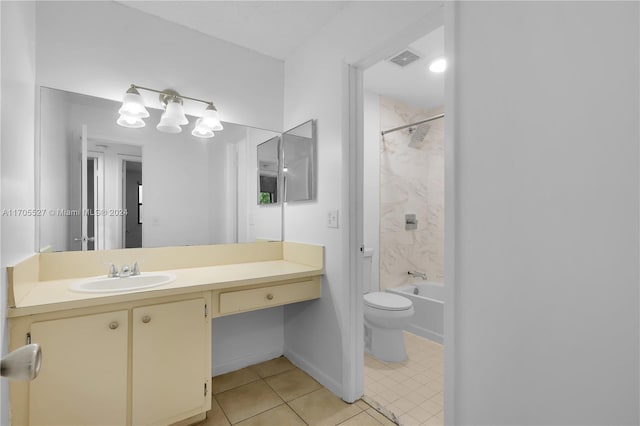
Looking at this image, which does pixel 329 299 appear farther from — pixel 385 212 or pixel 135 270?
pixel 385 212

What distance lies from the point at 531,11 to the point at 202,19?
179cm

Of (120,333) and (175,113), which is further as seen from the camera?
(175,113)

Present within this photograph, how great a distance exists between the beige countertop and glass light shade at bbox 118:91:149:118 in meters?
0.94

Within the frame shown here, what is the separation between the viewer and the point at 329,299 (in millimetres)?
1926

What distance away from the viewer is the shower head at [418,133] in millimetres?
3078

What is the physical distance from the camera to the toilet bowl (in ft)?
7.31

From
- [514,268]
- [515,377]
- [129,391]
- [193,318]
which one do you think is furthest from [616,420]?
[129,391]

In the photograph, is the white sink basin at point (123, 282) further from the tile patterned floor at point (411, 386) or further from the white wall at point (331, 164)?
the tile patterned floor at point (411, 386)

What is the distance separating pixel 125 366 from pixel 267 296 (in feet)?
2.39

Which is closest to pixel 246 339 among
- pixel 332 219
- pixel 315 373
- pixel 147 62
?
pixel 315 373

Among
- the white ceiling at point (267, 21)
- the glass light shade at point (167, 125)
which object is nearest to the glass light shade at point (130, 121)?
the glass light shade at point (167, 125)

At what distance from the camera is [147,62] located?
1.85m

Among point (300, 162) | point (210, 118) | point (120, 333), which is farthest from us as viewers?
point (300, 162)

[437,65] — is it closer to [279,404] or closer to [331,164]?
[331,164]
